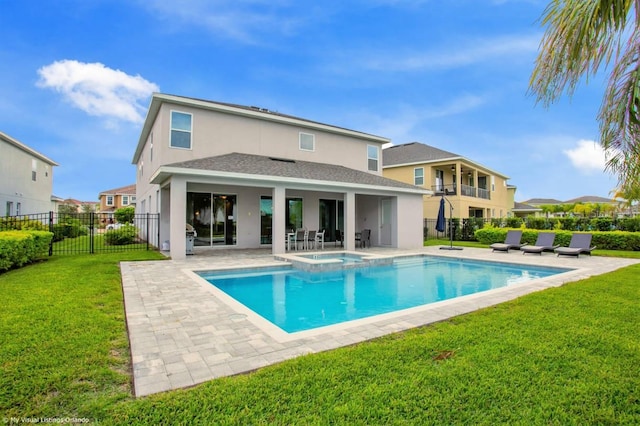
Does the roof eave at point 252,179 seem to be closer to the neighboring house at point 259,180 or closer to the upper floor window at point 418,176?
the neighboring house at point 259,180

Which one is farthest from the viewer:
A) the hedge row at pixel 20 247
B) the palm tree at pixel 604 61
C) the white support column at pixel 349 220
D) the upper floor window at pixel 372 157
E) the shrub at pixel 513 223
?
the upper floor window at pixel 372 157

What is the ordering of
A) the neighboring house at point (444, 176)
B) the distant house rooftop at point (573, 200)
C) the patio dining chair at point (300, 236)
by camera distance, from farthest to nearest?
the distant house rooftop at point (573, 200)
the neighboring house at point (444, 176)
the patio dining chair at point (300, 236)

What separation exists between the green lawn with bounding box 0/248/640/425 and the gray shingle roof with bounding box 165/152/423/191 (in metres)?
8.10

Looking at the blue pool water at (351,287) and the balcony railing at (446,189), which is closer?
the blue pool water at (351,287)

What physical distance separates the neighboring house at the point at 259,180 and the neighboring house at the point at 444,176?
21.5 feet

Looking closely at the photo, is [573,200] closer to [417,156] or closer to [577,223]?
[417,156]

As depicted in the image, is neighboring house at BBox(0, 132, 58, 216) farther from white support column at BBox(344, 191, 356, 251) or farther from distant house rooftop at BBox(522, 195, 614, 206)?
distant house rooftop at BBox(522, 195, 614, 206)

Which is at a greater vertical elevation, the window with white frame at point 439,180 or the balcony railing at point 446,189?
the window with white frame at point 439,180

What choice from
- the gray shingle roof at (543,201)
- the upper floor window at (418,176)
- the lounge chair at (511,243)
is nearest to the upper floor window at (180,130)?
the lounge chair at (511,243)

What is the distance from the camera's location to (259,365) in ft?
11.3

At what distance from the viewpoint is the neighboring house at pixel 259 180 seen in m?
13.2

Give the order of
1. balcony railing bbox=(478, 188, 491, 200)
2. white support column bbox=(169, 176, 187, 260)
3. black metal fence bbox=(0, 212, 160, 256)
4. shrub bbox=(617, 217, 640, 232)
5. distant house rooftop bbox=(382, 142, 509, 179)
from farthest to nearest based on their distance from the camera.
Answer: balcony railing bbox=(478, 188, 491, 200), distant house rooftop bbox=(382, 142, 509, 179), shrub bbox=(617, 217, 640, 232), black metal fence bbox=(0, 212, 160, 256), white support column bbox=(169, 176, 187, 260)

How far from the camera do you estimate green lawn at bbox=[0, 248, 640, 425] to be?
8.39 feet

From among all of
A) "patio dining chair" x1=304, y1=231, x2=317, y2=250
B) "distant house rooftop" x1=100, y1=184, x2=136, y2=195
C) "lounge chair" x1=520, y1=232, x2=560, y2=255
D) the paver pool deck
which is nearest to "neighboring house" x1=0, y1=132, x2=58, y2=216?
"patio dining chair" x1=304, y1=231, x2=317, y2=250
